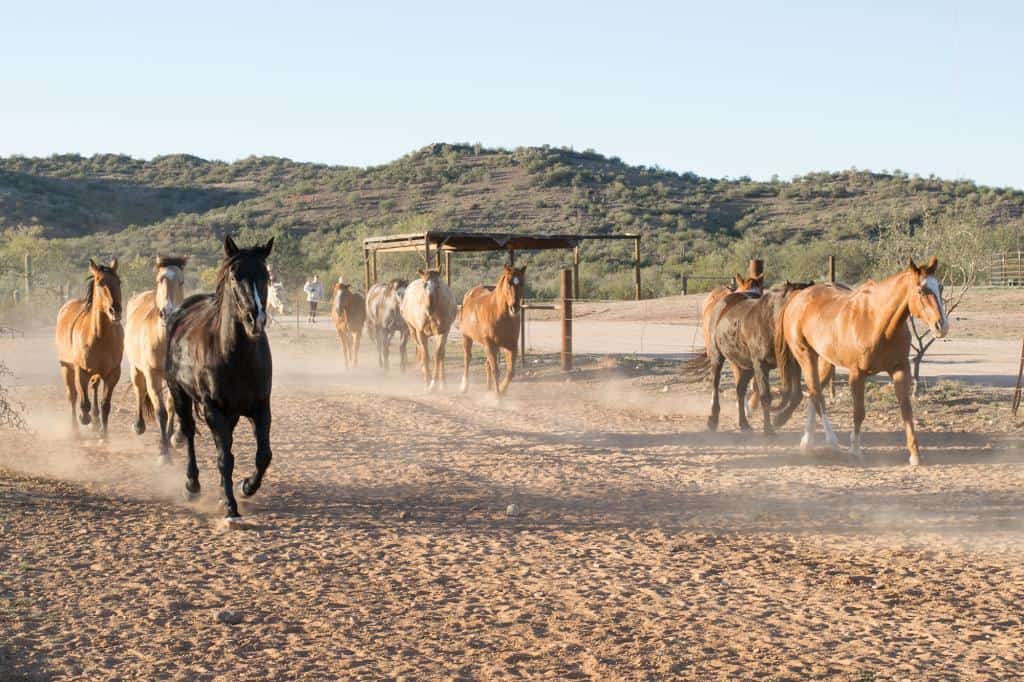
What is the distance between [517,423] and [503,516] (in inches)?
204

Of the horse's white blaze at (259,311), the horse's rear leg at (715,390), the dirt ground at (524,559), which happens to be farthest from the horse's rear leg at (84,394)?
the horse's rear leg at (715,390)

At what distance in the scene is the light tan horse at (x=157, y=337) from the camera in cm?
1002

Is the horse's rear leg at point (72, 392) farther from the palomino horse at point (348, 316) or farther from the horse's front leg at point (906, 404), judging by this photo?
the palomino horse at point (348, 316)

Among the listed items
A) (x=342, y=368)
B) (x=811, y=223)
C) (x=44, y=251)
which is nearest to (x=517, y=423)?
(x=342, y=368)

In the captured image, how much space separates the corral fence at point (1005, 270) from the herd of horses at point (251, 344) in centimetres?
2350

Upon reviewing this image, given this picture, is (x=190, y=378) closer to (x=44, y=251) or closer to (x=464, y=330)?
(x=464, y=330)

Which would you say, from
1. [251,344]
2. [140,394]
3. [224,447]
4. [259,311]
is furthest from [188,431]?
[140,394]

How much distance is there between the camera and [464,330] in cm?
1706

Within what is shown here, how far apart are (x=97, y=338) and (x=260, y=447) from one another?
4.11m

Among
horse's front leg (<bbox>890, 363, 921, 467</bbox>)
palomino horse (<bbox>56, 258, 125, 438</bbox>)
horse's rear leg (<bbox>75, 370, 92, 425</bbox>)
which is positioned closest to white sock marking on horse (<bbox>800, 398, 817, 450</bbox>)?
horse's front leg (<bbox>890, 363, 921, 467</bbox>)

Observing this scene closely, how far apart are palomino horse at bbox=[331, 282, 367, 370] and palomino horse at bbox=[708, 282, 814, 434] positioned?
1059 cm

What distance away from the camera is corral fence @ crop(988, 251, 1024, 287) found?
33.9 metres

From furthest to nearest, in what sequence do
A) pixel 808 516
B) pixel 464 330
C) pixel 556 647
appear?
pixel 464 330, pixel 808 516, pixel 556 647

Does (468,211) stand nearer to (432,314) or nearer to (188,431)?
(432,314)
